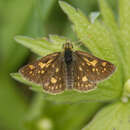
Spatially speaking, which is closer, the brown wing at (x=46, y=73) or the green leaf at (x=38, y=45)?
the brown wing at (x=46, y=73)

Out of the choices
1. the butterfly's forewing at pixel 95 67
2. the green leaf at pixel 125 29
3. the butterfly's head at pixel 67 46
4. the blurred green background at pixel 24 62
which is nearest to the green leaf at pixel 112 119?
the green leaf at pixel 125 29

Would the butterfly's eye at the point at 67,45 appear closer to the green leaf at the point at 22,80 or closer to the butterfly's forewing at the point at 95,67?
the butterfly's forewing at the point at 95,67

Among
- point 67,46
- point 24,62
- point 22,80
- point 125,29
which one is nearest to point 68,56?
point 67,46

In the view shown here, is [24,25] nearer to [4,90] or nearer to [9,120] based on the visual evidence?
[4,90]

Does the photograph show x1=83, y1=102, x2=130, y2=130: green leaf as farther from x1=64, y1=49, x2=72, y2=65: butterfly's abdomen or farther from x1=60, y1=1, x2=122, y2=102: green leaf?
x1=64, y1=49, x2=72, y2=65: butterfly's abdomen

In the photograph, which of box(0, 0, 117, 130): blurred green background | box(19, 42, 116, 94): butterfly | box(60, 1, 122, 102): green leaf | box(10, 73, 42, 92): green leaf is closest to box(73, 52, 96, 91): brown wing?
box(19, 42, 116, 94): butterfly
